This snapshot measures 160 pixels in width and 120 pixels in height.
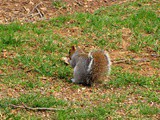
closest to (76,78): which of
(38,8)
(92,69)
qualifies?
(92,69)

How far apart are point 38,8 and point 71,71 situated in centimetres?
254

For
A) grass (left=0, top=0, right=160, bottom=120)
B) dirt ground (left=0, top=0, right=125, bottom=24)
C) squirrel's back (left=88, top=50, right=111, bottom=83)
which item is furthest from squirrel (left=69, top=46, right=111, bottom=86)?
dirt ground (left=0, top=0, right=125, bottom=24)

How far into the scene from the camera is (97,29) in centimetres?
954

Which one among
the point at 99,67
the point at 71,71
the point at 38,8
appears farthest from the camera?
the point at 38,8

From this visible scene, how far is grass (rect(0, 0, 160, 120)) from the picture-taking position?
6.72 metres

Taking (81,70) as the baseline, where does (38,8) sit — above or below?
above

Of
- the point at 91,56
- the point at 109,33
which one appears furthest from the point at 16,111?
the point at 109,33

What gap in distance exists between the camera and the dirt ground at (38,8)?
980 cm

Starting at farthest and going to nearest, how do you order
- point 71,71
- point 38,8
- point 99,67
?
point 38,8 < point 71,71 < point 99,67

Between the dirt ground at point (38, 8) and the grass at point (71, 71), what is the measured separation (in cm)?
19

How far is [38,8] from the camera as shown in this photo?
1015 centimetres

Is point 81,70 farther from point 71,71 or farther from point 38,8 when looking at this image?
point 38,8

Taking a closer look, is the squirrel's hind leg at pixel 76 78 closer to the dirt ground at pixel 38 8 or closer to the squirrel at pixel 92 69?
the squirrel at pixel 92 69

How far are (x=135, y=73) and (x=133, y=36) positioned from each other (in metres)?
1.52
